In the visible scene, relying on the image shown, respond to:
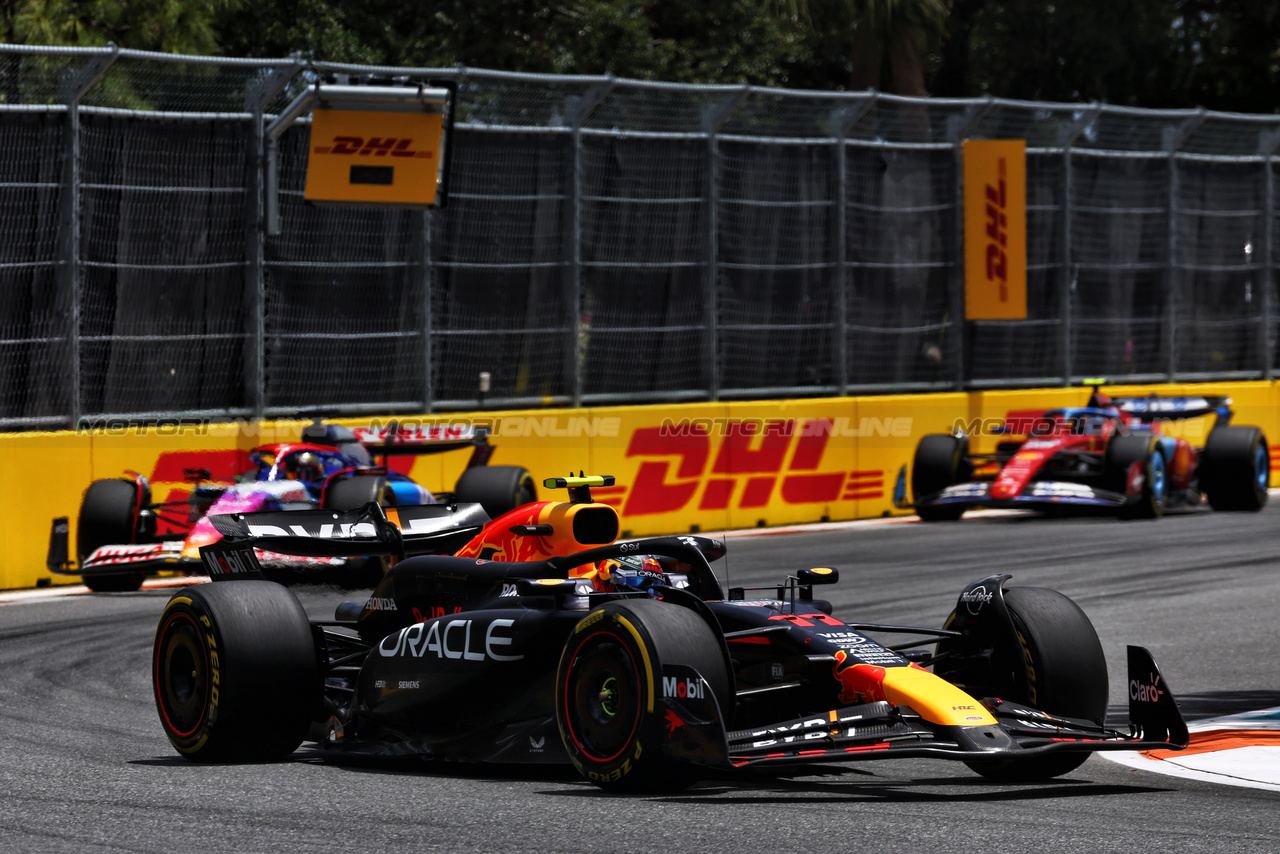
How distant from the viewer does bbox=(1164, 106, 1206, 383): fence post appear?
68.1ft

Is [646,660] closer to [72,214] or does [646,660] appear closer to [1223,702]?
[1223,702]

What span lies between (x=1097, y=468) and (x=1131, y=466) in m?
0.41

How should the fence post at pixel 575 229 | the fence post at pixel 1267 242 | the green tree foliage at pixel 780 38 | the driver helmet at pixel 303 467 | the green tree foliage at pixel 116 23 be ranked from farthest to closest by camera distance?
the green tree foliage at pixel 780 38
the fence post at pixel 1267 242
the green tree foliage at pixel 116 23
the fence post at pixel 575 229
the driver helmet at pixel 303 467

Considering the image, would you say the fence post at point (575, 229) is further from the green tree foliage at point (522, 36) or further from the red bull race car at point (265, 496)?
the green tree foliage at point (522, 36)

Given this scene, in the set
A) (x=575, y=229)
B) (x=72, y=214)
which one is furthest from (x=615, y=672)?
(x=575, y=229)

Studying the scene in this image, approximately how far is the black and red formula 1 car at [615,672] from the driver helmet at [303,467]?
5.59 m

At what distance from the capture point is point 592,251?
1655cm

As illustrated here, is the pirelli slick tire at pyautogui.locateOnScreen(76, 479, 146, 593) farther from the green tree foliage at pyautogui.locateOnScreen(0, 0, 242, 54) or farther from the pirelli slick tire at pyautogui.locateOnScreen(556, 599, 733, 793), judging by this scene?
the green tree foliage at pyautogui.locateOnScreen(0, 0, 242, 54)

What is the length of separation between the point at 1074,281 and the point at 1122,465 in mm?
3991

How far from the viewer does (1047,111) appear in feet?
64.8

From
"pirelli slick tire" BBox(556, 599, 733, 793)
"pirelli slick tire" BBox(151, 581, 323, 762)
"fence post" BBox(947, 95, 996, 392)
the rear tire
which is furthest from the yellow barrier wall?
"pirelli slick tire" BBox(556, 599, 733, 793)

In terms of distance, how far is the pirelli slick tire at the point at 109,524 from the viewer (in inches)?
485

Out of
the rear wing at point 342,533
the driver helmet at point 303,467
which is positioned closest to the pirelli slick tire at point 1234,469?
the driver helmet at point 303,467

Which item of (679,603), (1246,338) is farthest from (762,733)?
(1246,338)
